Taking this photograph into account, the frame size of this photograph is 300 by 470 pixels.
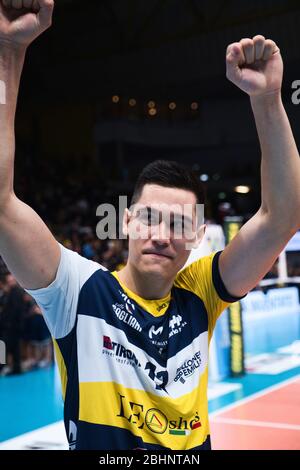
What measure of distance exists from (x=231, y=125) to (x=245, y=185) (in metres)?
2.97

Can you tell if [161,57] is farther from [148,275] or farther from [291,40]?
[148,275]

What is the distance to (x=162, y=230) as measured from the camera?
1.71 meters

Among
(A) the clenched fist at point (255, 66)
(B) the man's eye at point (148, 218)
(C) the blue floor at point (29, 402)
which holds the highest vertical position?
(A) the clenched fist at point (255, 66)

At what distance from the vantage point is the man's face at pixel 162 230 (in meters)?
1.70

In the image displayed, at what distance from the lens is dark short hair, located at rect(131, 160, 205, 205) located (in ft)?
5.88

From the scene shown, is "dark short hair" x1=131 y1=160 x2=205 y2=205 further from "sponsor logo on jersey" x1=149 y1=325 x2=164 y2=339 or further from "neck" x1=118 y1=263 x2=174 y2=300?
"sponsor logo on jersey" x1=149 y1=325 x2=164 y2=339

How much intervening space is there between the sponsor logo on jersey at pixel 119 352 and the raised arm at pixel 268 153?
0.44 meters

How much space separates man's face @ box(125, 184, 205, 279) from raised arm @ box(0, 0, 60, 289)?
0.32 meters

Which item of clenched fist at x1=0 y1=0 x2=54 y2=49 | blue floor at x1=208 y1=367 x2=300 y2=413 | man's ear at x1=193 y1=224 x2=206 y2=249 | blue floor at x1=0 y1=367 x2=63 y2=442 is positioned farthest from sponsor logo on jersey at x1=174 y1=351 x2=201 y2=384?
blue floor at x1=208 y1=367 x2=300 y2=413

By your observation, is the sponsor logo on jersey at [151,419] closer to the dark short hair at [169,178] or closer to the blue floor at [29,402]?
the dark short hair at [169,178]

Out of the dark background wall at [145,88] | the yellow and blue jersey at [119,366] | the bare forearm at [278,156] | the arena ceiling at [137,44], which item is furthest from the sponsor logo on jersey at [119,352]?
the arena ceiling at [137,44]

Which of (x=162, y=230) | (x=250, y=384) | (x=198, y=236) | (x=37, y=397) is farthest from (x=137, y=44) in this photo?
(x=162, y=230)

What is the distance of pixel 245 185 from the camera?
964 inches

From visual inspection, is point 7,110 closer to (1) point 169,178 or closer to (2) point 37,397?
(1) point 169,178
